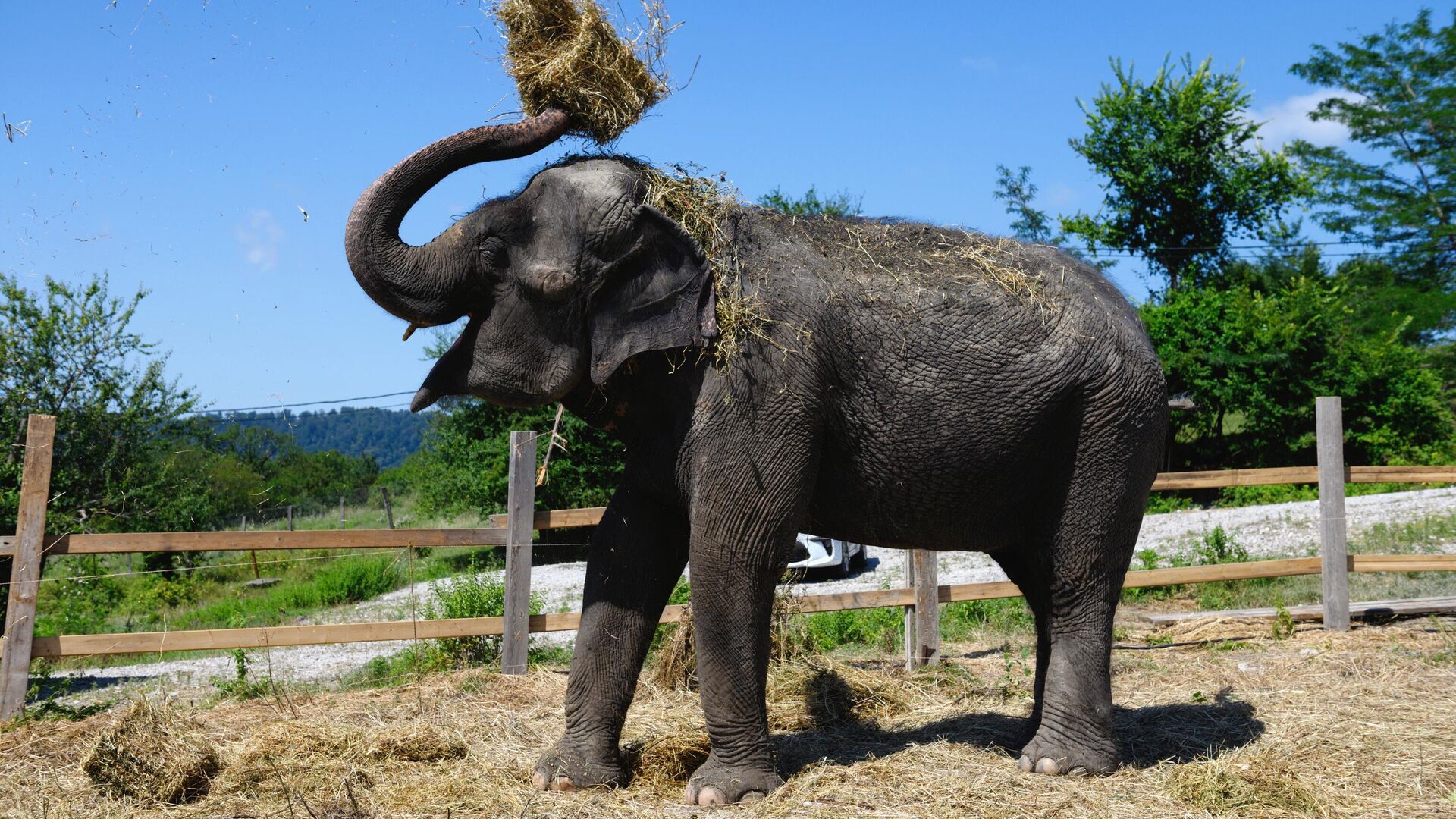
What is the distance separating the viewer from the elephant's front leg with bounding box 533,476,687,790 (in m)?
5.28

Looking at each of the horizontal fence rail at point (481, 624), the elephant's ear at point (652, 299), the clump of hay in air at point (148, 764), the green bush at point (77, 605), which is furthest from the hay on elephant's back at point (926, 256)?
the green bush at point (77, 605)

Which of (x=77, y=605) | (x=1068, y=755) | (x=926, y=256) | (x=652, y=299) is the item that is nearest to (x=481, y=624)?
(x=652, y=299)

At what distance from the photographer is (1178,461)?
28.0m

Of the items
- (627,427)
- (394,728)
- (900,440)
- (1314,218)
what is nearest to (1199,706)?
(900,440)

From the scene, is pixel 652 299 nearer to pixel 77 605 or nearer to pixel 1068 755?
pixel 1068 755

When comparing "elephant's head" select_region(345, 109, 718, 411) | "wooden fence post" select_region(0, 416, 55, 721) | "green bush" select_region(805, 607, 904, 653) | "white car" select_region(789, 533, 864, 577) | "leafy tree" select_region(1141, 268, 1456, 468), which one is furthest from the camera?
"leafy tree" select_region(1141, 268, 1456, 468)

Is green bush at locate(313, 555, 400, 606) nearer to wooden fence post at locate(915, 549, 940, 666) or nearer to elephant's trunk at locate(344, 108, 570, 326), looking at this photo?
wooden fence post at locate(915, 549, 940, 666)

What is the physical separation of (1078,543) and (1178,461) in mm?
24693

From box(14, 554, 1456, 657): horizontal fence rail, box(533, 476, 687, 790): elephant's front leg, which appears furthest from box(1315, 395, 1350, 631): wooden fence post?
box(533, 476, 687, 790): elephant's front leg

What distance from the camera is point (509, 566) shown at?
28.2 ft

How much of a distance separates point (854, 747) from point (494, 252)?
332 cm

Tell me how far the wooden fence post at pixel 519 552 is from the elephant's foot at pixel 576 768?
3.36 metres

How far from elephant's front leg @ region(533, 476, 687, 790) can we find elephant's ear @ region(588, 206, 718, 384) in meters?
0.94

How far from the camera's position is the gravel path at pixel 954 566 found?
12703mm
